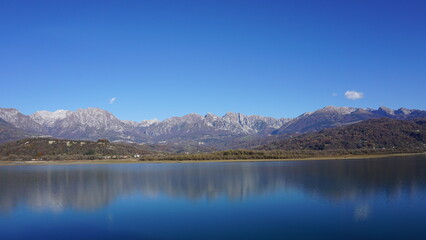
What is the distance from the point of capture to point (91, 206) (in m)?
43.0

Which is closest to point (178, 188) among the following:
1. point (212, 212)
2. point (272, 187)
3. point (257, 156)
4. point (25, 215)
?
point (272, 187)

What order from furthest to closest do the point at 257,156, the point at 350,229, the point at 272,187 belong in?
the point at 257,156 < the point at 272,187 < the point at 350,229

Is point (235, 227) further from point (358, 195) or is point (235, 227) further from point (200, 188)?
point (200, 188)

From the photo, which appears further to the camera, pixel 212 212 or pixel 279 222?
pixel 212 212

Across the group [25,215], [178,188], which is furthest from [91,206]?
[178,188]

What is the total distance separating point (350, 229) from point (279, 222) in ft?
21.0

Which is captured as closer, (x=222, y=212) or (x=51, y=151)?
(x=222, y=212)

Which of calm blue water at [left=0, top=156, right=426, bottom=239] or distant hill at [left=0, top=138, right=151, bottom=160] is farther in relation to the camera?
distant hill at [left=0, top=138, right=151, bottom=160]

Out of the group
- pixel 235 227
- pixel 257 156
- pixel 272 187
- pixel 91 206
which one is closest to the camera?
pixel 235 227

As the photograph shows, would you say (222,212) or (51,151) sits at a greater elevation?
(51,151)

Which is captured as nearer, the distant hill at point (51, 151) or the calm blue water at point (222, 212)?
the calm blue water at point (222, 212)

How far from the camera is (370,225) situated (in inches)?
1214

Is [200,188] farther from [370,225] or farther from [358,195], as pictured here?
[370,225]

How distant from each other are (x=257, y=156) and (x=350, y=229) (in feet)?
455
